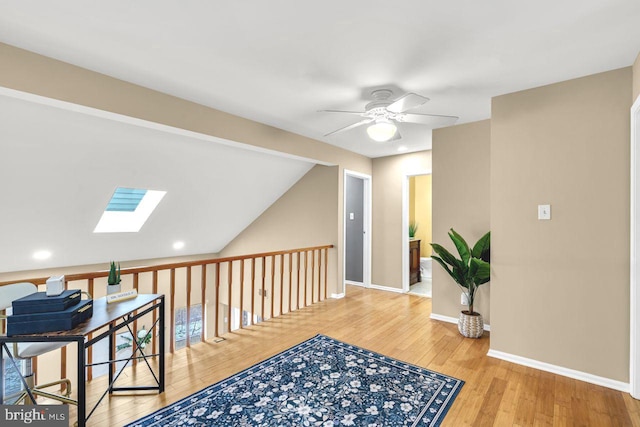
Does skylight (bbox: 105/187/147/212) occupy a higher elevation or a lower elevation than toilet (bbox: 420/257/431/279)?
higher

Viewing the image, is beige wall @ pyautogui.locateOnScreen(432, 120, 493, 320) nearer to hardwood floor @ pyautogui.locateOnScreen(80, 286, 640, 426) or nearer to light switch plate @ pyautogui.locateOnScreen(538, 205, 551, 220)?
hardwood floor @ pyautogui.locateOnScreen(80, 286, 640, 426)

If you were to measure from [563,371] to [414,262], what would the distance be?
11.2 ft

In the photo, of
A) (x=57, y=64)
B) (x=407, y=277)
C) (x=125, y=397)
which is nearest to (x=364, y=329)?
(x=407, y=277)

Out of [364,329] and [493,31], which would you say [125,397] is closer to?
[364,329]

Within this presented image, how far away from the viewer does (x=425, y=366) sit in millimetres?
2678

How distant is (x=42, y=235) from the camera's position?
12.6 feet

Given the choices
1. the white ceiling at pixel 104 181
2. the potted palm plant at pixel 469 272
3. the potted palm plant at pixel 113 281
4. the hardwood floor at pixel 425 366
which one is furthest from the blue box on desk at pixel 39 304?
the potted palm plant at pixel 469 272

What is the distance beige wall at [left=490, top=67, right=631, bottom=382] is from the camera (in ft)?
7.73

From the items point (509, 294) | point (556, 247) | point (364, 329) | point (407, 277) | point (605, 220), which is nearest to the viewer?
point (605, 220)

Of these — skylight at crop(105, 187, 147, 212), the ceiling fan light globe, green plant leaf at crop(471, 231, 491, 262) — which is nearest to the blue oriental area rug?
green plant leaf at crop(471, 231, 491, 262)

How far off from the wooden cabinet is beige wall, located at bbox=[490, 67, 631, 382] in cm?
285

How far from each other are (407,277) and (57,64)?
5141mm

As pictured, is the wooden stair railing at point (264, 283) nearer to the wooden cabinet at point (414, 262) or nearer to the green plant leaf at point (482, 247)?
the wooden cabinet at point (414, 262)

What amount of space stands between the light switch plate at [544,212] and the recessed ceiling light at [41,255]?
5.93 m
